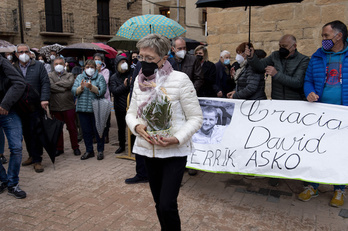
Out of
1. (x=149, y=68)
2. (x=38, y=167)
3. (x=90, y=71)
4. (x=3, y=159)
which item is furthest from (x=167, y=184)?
(x=3, y=159)

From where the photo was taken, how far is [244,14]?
285 inches

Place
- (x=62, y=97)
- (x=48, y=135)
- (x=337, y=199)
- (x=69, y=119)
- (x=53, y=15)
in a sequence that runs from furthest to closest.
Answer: (x=53, y=15) < (x=69, y=119) < (x=62, y=97) < (x=48, y=135) < (x=337, y=199)

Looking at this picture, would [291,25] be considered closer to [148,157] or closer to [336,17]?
[336,17]

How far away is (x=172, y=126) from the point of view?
2.57 meters

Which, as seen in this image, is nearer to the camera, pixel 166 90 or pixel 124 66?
pixel 166 90

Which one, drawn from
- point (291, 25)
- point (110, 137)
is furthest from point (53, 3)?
point (291, 25)

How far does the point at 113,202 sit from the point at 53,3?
24.0m

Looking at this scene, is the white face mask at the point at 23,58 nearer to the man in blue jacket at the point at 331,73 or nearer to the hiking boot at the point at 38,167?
the hiking boot at the point at 38,167

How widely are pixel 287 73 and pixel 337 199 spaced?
70.4 inches

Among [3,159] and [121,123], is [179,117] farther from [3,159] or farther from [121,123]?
[3,159]

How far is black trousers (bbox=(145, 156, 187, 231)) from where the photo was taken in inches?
97.7

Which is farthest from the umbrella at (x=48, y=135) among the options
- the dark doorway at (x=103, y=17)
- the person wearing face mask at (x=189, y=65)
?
the dark doorway at (x=103, y=17)

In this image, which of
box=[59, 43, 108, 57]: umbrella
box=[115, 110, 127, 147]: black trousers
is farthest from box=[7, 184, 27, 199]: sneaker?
box=[59, 43, 108, 57]: umbrella

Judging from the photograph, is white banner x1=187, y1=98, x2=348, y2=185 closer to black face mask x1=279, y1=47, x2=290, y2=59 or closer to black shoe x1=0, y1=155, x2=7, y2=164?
black face mask x1=279, y1=47, x2=290, y2=59
